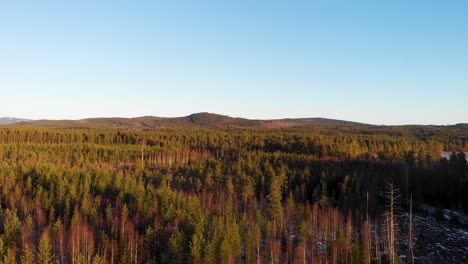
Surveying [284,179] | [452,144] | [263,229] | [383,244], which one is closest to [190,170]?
[284,179]

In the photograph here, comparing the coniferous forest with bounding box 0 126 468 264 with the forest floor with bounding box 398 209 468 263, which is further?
the forest floor with bounding box 398 209 468 263

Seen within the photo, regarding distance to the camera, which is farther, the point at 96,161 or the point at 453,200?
the point at 96,161

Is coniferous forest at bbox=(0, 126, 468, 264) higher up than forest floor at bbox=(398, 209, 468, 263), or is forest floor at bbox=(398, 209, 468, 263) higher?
coniferous forest at bbox=(0, 126, 468, 264)

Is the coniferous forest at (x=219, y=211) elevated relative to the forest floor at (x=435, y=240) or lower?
elevated

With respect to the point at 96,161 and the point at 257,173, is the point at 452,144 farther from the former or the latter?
the point at 96,161

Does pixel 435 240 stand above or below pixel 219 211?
below

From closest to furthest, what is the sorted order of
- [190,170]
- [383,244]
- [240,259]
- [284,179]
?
[240,259] < [383,244] < [284,179] < [190,170]

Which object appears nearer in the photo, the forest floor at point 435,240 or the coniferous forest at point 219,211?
the coniferous forest at point 219,211

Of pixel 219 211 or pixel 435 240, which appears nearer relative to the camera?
pixel 435 240
